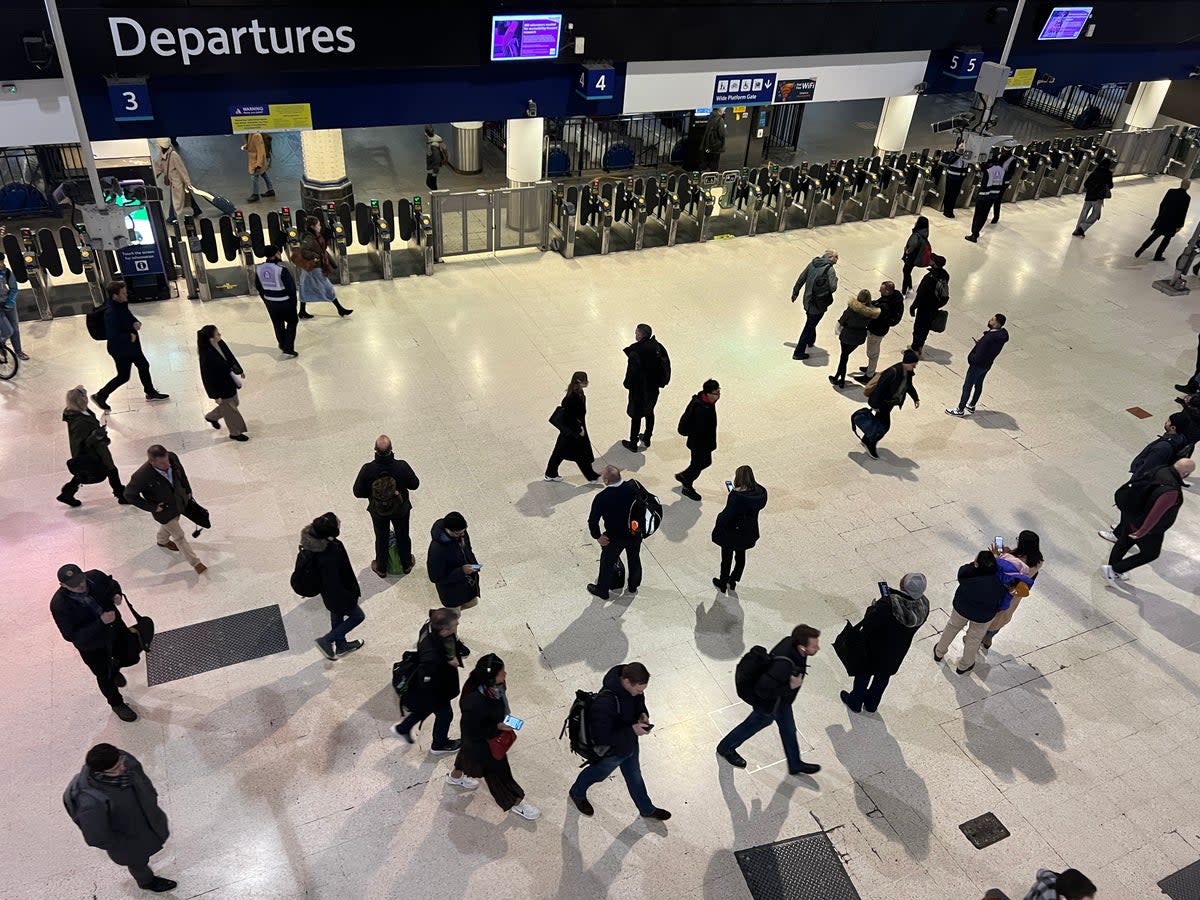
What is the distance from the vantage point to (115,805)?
15.4ft

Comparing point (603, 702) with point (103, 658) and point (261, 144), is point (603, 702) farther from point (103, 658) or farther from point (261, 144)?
point (261, 144)

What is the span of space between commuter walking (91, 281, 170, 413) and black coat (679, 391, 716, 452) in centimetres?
550

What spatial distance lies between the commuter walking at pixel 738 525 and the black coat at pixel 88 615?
4.39 m

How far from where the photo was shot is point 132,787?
475cm

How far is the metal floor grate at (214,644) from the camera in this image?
22.1ft

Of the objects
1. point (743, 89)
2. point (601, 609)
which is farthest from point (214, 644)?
point (743, 89)

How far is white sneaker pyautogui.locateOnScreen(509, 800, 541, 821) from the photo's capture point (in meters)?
5.82

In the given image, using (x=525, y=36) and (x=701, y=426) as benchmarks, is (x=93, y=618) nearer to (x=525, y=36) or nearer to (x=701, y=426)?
(x=701, y=426)

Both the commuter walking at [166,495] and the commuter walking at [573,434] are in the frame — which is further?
the commuter walking at [573,434]

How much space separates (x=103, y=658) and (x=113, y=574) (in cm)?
171

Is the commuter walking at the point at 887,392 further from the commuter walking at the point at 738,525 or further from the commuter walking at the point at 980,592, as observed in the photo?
the commuter walking at the point at 980,592

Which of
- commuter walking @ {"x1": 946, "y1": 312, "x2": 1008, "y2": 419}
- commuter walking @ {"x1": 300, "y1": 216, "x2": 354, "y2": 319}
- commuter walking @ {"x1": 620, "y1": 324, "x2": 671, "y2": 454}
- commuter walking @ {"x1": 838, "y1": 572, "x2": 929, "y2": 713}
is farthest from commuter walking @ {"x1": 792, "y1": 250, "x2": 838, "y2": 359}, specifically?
commuter walking @ {"x1": 300, "y1": 216, "x2": 354, "y2": 319}

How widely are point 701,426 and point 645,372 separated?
86 centimetres

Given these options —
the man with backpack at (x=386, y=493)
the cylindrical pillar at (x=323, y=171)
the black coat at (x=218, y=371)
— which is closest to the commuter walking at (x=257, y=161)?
the cylindrical pillar at (x=323, y=171)
